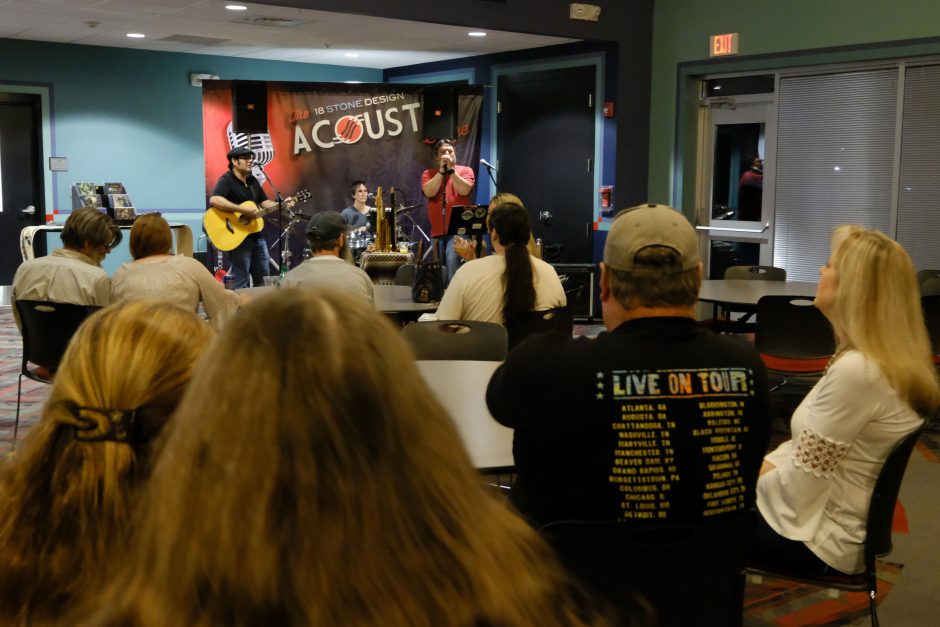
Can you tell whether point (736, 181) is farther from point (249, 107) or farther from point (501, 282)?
point (501, 282)

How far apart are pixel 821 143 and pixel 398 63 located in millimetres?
6304

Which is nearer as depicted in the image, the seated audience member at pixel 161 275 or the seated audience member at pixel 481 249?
the seated audience member at pixel 161 275

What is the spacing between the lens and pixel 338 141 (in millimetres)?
11266

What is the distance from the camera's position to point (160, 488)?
0.85m

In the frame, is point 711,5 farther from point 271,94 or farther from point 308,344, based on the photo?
point 308,344

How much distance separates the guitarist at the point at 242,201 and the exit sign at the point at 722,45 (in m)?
4.40

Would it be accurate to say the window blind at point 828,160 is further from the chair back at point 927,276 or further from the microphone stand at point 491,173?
the microphone stand at point 491,173

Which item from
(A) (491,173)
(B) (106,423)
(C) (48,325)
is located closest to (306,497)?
(B) (106,423)

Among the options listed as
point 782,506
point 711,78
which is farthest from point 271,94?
point 782,506

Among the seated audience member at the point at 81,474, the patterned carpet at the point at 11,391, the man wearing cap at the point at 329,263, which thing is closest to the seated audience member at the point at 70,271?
the patterned carpet at the point at 11,391

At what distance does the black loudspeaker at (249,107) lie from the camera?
34.1ft

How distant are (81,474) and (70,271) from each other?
406 cm

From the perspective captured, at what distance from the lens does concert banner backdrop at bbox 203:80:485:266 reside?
36.1 feet

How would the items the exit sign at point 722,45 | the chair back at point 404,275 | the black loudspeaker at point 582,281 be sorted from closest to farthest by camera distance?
the chair back at point 404,275, the exit sign at point 722,45, the black loudspeaker at point 582,281
